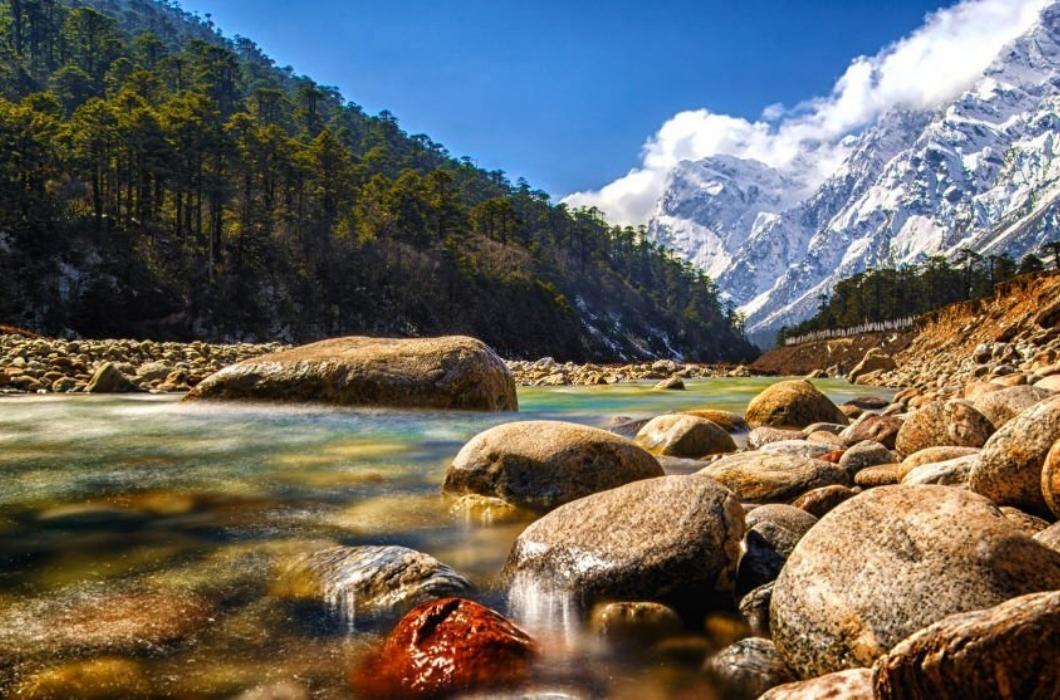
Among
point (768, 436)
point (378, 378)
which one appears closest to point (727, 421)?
point (768, 436)

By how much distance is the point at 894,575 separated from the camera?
3.89 m

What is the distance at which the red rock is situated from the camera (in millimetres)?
3719

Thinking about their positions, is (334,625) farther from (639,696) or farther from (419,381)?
(419,381)

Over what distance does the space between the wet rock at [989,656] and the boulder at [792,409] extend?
12.8 metres

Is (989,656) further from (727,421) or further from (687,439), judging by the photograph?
(727,421)

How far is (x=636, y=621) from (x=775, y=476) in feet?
10.7

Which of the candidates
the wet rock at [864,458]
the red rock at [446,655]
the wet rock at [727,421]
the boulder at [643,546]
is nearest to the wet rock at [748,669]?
the boulder at [643,546]

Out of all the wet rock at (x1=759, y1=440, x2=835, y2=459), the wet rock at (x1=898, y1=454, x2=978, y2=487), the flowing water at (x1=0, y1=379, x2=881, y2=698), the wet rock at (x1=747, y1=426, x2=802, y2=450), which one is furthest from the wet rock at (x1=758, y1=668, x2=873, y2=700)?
the wet rock at (x1=747, y1=426, x2=802, y2=450)

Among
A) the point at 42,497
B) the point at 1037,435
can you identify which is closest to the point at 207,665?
the point at 42,497

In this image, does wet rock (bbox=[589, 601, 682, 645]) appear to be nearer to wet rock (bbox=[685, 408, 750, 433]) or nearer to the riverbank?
wet rock (bbox=[685, 408, 750, 433])

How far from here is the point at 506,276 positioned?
91375mm

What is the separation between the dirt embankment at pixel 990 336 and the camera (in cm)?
2735

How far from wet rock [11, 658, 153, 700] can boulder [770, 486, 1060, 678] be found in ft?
11.3

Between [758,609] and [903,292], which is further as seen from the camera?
[903,292]
